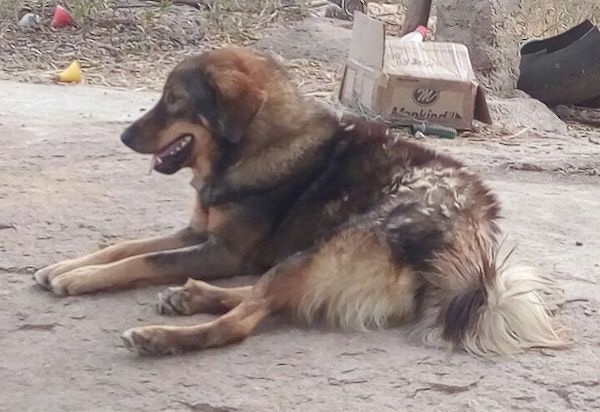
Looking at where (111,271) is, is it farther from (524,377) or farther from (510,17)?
(510,17)

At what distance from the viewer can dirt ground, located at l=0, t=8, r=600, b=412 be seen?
3084 millimetres

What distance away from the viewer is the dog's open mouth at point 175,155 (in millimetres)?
4031

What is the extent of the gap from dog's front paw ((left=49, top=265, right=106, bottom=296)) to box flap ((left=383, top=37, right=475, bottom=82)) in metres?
3.70

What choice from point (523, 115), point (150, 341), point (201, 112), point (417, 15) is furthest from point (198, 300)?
point (417, 15)

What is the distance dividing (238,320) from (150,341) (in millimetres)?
304

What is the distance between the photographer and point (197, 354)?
3.36 meters

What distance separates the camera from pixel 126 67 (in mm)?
9211

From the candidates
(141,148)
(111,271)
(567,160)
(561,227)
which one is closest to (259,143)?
(141,148)

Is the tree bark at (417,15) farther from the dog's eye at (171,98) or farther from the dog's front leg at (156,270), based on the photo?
the dog's front leg at (156,270)

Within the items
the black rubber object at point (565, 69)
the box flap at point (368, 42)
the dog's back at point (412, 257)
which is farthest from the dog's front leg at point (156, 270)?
the black rubber object at point (565, 69)

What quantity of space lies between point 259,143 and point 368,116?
3.28 m

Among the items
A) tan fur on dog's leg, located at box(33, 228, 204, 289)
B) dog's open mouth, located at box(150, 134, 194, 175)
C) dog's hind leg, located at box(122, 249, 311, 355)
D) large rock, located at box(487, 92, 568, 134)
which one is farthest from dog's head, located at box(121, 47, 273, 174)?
large rock, located at box(487, 92, 568, 134)

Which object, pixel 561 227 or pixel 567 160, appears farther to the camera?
pixel 567 160

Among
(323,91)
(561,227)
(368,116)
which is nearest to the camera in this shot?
(561,227)
